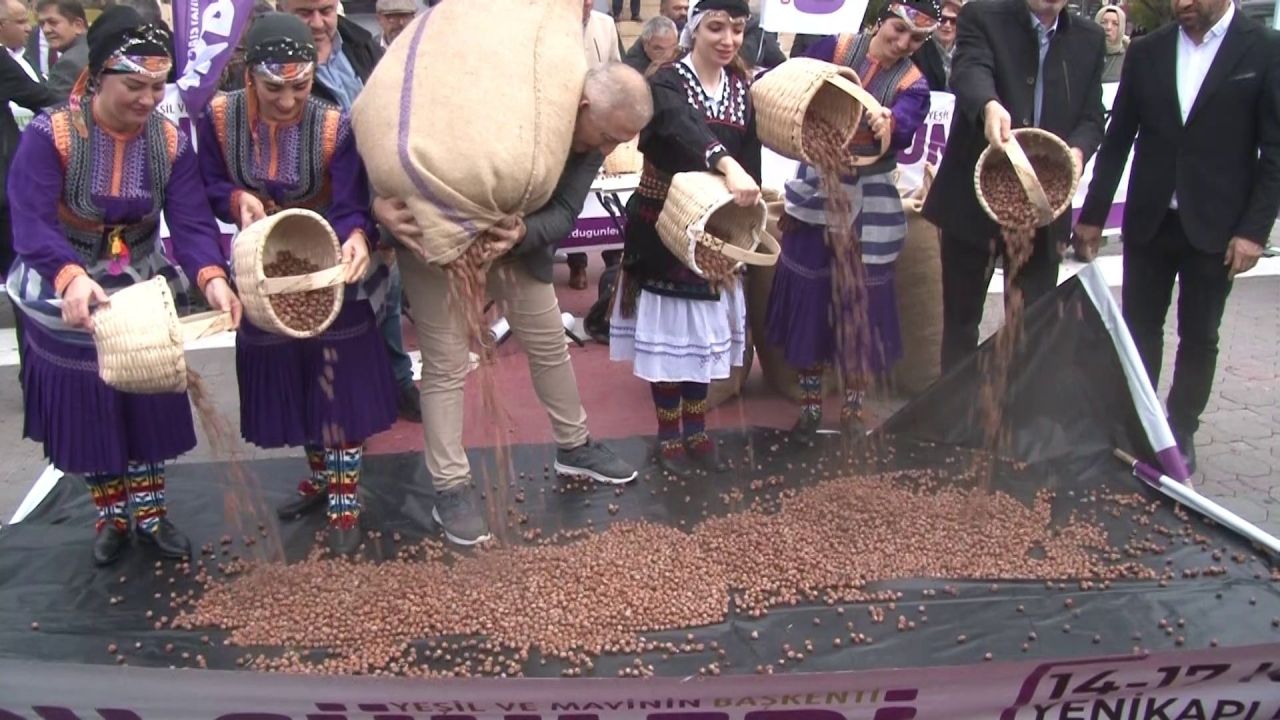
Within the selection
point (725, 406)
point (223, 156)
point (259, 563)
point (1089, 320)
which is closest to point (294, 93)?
point (223, 156)

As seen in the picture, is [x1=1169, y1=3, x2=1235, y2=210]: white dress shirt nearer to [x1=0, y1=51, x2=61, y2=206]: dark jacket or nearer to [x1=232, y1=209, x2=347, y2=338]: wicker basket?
[x1=232, y1=209, x2=347, y2=338]: wicker basket

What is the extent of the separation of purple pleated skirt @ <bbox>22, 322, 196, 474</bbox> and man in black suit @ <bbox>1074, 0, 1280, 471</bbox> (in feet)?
9.54

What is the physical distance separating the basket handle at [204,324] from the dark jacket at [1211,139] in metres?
2.80

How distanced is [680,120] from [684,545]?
1203 mm

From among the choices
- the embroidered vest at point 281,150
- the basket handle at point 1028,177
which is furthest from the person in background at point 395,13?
the basket handle at point 1028,177

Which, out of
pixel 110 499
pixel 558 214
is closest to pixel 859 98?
pixel 558 214

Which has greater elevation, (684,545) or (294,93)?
(294,93)

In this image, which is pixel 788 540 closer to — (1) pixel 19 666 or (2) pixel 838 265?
(2) pixel 838 265

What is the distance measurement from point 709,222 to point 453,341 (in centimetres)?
80

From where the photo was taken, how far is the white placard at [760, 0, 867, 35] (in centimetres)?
515

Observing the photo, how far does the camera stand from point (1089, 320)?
331 centimetres

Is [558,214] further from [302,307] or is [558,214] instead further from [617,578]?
[617,578]

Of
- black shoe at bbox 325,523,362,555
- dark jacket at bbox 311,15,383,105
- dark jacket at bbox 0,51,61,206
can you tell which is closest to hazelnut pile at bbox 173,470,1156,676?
black shoe at bbox 325,523,362,555

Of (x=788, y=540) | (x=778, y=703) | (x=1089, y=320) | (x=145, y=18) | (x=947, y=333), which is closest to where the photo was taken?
(x=778, y=703)
